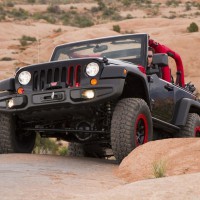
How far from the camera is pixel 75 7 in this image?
214ft

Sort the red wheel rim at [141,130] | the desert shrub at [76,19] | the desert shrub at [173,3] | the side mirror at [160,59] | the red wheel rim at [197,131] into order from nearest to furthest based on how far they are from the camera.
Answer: the red wheel rim at [141,130] < the side mirror at [160,59] < the red wheel rim at [197,131] < the desert shrub at [76,19] < the desert shrub at [173,3]

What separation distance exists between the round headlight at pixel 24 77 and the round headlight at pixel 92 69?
792 millimetres

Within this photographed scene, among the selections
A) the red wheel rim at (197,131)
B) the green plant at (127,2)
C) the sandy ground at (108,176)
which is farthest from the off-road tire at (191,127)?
the green plant at (127,2)

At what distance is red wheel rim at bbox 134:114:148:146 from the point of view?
6.65 metres

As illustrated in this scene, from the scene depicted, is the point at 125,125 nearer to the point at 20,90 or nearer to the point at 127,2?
the point at 20,90

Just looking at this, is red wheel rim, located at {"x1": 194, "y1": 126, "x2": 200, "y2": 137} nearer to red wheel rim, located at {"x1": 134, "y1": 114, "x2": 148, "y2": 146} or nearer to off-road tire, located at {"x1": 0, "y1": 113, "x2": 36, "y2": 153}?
red wheel rim, located at {"x1": 134, "y1": 114, "x2": 148, "y2": 146}

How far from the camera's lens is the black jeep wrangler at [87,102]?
631 cm

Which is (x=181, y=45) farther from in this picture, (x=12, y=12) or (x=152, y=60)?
(x=12, y=12)

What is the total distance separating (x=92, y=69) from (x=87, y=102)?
0.39 meters

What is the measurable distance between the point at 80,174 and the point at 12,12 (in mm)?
52771

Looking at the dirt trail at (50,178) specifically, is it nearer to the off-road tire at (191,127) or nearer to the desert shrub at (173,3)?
the off-road tire at (191,127)

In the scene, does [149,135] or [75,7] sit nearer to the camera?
[149,135]

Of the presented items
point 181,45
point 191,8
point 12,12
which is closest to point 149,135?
point 181,45

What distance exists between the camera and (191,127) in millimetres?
8625
